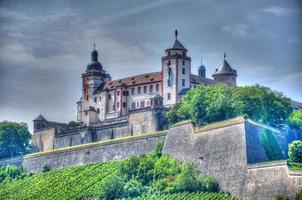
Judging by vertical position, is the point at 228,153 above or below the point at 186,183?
above

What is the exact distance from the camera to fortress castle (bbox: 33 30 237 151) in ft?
198

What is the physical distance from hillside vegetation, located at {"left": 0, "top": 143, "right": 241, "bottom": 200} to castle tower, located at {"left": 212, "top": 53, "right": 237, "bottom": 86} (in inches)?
695

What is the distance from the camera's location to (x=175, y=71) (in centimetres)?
6388

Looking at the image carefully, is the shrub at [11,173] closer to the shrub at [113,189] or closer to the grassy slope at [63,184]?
the grassy slope at [63,184]

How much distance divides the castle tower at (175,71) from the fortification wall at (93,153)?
8.87 meters

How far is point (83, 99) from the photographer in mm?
73125

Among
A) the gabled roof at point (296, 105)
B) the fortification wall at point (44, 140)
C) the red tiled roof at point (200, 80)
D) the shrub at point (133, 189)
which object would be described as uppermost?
the red tiled roof at point (200, 80)

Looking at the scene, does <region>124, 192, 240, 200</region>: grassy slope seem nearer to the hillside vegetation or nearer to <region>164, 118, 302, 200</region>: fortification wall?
the hillside vegetation

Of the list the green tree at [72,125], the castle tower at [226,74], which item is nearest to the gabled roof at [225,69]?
the castle tower at [226,74]

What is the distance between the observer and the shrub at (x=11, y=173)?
60.3 m

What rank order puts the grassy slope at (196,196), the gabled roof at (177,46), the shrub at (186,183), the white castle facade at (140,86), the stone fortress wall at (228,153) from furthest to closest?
the gabled roof at (177,46)
the white castle facade at (140,86)
the shrub at (186,183)
the grassy slope at (196,196)
the stone fortress wall at (228,153)

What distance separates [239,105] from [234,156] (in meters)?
5.83

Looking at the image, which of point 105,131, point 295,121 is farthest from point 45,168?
point 295,121

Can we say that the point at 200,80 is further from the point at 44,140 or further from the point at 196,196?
the point at 196,196
